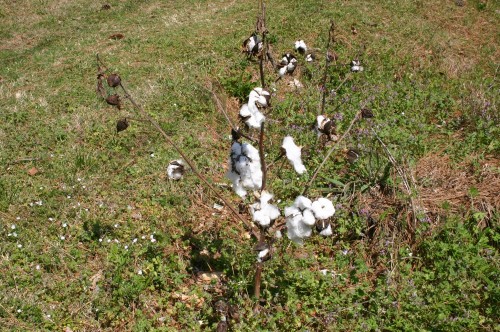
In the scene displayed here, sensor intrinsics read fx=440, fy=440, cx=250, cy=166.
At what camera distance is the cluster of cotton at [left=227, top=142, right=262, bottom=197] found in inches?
94.0

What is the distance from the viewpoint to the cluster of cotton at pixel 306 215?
7.31 feet

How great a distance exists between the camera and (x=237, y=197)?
161 inches

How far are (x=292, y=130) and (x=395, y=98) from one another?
150 centimetres

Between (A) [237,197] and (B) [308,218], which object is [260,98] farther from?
(A) [237,197]

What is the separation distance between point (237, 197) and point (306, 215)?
6.26 ft

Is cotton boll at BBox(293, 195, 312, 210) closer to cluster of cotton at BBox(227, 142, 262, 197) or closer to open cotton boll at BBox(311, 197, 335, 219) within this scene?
open cotton boll at BBox(311, 197, 335, 219)

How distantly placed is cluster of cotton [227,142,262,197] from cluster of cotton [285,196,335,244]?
284 mm

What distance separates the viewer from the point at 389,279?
10.4 ft

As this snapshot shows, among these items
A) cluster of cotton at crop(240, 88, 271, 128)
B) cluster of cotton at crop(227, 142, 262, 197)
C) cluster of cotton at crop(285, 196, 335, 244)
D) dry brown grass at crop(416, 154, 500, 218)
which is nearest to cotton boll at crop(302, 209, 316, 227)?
cluster of cotton at crop(285, 196, 335, 244)

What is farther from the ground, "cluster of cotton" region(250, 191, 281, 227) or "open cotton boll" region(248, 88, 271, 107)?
"open cotton boll" region(248, 88, 271, 107)

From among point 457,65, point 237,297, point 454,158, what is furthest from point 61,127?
point 457,65

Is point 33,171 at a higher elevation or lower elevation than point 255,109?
lower

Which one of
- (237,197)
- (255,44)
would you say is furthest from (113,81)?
(237,197)

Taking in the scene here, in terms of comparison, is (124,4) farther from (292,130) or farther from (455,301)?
(455,301)
